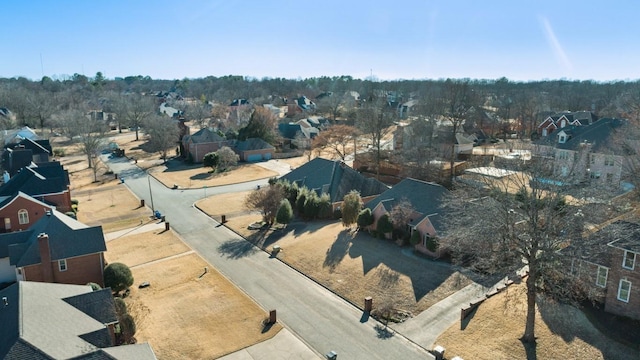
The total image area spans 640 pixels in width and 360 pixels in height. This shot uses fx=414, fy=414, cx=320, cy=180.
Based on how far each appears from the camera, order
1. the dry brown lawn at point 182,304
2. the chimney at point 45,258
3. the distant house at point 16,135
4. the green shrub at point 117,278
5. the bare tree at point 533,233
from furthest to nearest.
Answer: the distant house at point 16,135 → the green shrub at point 117,278 → the chimney at point 45,258 → the dry brown lawn at point 182,304 → the bare tree at point 533,233

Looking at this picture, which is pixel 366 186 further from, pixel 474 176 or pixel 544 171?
pixel 544 171

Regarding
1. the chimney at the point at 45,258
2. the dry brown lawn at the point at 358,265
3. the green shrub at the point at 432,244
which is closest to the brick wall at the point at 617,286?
the dry brown lawn at the point at 358,265

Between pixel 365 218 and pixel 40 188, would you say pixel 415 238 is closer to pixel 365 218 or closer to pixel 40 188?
pixel 365 218

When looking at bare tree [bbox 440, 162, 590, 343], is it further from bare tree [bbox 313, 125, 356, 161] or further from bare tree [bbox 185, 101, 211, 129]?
bare tree [bbox 185, 101, 211, 129]

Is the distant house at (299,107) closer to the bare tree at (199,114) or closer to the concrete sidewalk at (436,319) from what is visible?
the bare tree at (199,114)

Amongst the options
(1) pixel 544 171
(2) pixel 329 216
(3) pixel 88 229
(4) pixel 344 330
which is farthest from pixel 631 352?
(3) pixel 88 229

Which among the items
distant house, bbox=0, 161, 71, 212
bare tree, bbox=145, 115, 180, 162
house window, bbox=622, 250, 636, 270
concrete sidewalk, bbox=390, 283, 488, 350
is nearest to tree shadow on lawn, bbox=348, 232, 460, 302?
concrete sidewalk, bbox=390, 283, 488, 350

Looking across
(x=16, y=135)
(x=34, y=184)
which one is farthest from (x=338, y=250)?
(x=16, y=135)
